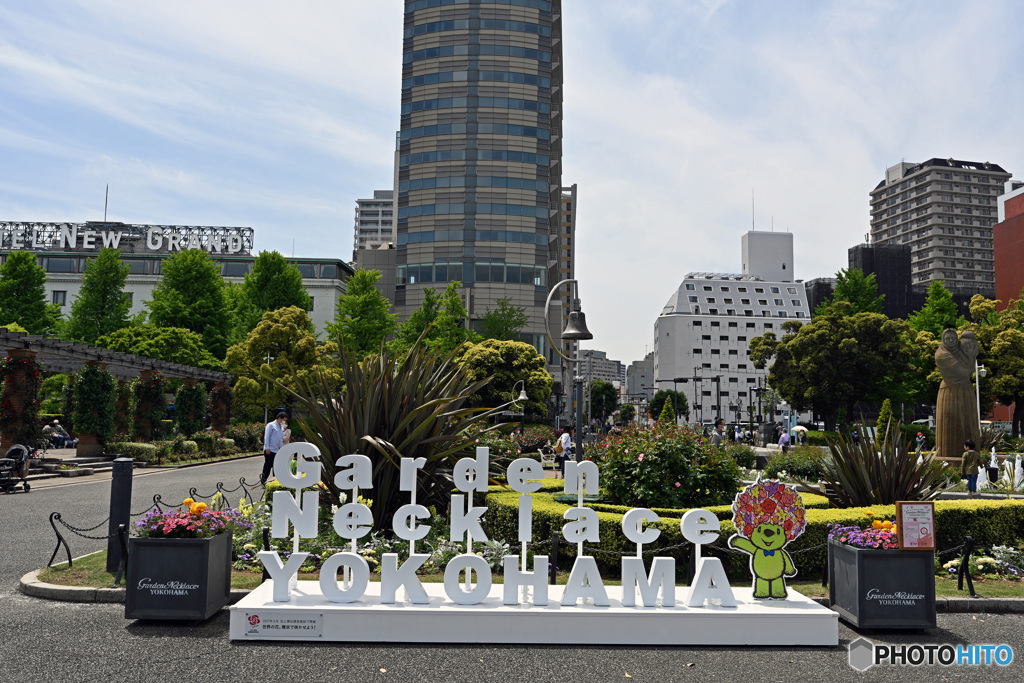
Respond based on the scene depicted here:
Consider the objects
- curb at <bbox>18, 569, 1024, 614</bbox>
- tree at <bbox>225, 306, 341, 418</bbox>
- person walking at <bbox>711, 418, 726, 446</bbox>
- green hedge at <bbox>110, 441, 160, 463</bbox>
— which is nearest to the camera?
curb at <bbox>18, 569, 1024, 614</bbox>

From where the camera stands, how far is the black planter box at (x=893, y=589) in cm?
702

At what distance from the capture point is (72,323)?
174 feet

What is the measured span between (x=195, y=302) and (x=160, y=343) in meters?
7.69

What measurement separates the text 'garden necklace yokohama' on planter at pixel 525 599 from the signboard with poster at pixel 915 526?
987 millimetres

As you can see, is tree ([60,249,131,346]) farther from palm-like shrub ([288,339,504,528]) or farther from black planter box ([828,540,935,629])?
black planter box ([828,540,935,629])

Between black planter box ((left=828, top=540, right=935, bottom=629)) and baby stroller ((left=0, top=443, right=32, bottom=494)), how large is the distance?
19.0 metres

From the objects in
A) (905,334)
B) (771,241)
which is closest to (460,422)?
(905,334)

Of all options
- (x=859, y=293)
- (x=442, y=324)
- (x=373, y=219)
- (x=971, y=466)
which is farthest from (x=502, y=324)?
(x=373, y=219)

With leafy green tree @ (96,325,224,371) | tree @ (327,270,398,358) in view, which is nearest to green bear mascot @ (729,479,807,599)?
tree @ (327,270,398,358)

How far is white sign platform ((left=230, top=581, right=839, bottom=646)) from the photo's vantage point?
6.71 meters

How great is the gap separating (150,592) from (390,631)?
2.36 metres

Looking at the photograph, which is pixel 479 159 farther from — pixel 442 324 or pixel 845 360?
pixel 845 360

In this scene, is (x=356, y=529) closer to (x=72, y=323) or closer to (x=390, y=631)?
(x=390, y=631)

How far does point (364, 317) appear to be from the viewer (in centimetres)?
4900
